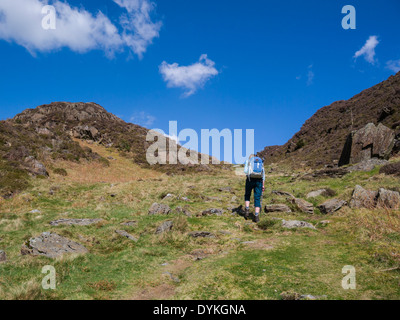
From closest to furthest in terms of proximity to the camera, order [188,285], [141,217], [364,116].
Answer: [188,285] → [141,217] → [364,116]

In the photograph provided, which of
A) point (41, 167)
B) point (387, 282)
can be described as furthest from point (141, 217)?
point (41, 167)

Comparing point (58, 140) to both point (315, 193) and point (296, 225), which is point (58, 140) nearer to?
point (315, 193)

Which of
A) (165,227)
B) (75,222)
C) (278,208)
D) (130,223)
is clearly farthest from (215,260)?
(75,222)

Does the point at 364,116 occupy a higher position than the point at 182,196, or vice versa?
the point at 364,116

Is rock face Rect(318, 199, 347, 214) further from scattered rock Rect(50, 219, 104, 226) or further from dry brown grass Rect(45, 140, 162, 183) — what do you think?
dry brown grass Rect(45, 140, 162, 183)

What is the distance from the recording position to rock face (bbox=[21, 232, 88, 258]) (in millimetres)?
6117

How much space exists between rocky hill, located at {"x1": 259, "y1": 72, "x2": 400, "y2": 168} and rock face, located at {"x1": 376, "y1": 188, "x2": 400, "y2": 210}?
1063 inches

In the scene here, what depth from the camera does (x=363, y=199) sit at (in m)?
9.69

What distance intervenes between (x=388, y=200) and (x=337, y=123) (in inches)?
2115

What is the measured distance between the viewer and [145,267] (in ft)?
19.1

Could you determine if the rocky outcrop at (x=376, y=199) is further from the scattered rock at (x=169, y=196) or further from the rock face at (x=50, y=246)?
the rock face at (x=50, y=246)

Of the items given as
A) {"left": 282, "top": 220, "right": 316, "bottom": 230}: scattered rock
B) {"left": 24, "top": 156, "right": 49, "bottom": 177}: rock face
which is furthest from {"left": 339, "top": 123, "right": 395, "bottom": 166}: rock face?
{"left": 24, "top": 156, "right": 49, "bottom": 177}: rock face
